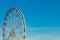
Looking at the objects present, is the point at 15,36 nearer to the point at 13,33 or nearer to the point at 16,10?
the point at 13,33

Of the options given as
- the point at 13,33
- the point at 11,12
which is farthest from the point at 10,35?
the point at 11,12

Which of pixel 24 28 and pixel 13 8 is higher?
pixel 13 8

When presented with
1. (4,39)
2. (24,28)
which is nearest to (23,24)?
(24,28)

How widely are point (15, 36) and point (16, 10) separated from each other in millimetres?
6266

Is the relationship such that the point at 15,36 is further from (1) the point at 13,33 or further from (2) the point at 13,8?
(2) the point at 13,8

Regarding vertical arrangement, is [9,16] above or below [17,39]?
above

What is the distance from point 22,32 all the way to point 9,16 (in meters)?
5.05

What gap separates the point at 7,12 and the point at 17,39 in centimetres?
727

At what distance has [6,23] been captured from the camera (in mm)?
69188

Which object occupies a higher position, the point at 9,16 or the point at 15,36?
the point at 9,16

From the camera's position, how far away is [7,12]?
69.8 metres

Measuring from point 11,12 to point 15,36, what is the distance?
19.0 feet

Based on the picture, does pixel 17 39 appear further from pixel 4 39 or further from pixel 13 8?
pixel 13 8

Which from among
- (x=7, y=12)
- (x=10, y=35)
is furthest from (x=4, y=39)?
(x=7, y=12)
